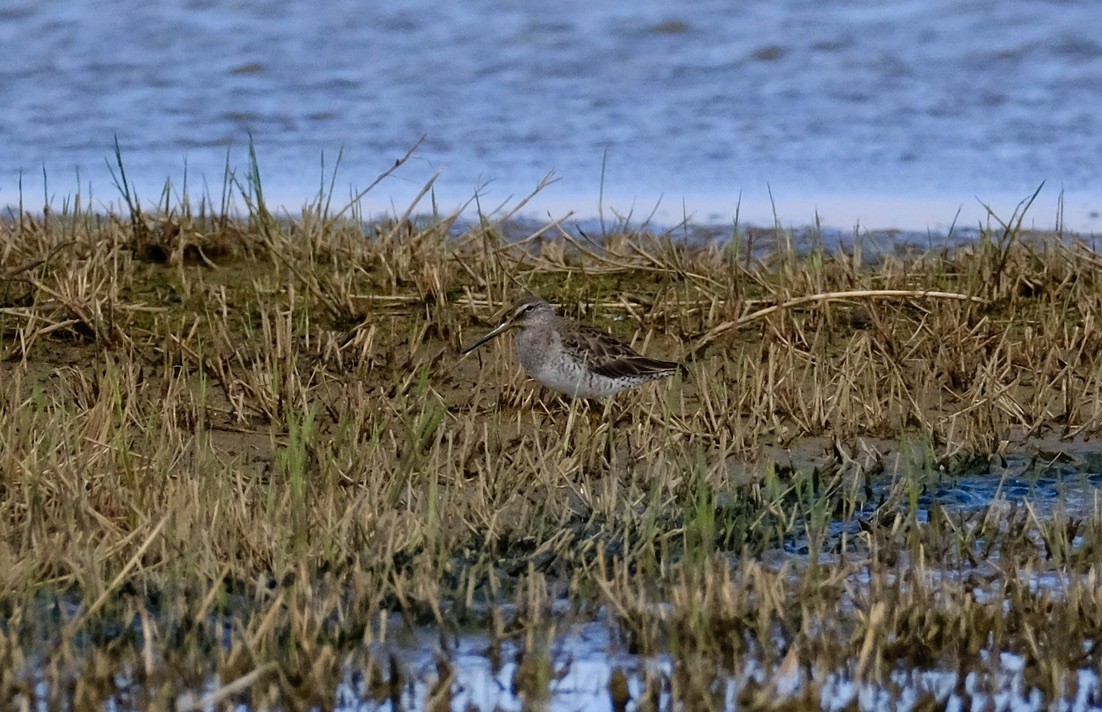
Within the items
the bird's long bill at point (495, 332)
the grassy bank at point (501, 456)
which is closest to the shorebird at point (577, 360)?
the bird's long bill at point (495, 332)

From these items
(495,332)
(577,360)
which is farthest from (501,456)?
(495,332)

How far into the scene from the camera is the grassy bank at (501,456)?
4504 mm

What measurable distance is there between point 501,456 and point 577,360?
35.2 inches

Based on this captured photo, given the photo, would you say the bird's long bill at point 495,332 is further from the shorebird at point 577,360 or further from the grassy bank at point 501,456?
the grassy bank at point 501,456

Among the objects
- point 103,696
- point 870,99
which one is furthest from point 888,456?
point 870,99

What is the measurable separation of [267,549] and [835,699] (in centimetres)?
166

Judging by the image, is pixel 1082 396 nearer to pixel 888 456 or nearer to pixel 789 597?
pixel 888 456

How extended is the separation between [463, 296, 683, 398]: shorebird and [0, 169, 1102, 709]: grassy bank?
5.3 inches

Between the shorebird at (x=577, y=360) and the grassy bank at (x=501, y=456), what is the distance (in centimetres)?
13

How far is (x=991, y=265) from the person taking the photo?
8.34 meters

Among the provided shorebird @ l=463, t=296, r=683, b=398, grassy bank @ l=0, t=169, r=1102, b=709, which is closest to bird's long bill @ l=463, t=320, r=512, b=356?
shorebird @ l=463, t=296, r=683, b=398

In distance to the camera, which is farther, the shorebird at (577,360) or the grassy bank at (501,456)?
the shorebird at (577,360)

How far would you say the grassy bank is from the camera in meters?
4.50

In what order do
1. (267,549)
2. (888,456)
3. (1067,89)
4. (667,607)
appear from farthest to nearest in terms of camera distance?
(1067,89), (888,456), (267,549), (667,607)
